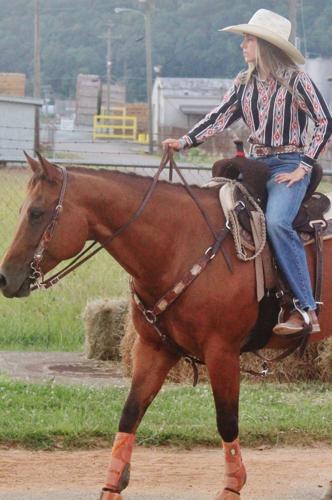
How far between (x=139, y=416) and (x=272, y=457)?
5.63ft

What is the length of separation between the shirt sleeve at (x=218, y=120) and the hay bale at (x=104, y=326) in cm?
383

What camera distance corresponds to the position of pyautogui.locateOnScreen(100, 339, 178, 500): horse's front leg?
5844 millimetres

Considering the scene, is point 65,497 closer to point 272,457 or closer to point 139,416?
point 139,416

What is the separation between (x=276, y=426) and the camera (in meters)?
7.72

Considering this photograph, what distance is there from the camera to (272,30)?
6133mm

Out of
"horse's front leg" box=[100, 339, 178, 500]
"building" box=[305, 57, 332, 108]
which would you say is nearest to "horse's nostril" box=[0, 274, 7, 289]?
"horse's front leg" box=[100, 339, 178, 500]

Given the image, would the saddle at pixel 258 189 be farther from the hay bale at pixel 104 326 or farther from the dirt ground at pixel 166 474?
the hay bale at pixel 104 326

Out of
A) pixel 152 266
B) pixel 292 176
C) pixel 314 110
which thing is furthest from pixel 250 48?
pixel 152 266

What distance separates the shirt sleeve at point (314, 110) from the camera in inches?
237

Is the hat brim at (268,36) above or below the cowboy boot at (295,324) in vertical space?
above

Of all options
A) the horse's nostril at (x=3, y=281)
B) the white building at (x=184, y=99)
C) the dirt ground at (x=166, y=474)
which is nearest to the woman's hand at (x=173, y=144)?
the horse's nostril at (x=3, y=281)

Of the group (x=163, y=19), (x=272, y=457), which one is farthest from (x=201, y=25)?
(x=272, y=457)

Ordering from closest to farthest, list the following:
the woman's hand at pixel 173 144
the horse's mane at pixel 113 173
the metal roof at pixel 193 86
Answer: the horse's mane at pixel 113 173 → the woman's hand at pixel 173 144 → the metal roof at pixel 193 86

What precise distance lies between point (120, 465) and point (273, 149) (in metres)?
2.00
